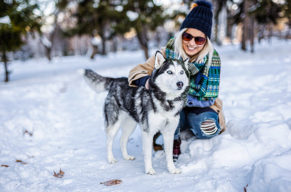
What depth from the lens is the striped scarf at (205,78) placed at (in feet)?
9.41

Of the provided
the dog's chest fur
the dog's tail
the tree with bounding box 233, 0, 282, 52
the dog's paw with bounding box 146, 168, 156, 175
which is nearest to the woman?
the dog's chest fur

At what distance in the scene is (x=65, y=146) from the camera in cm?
366

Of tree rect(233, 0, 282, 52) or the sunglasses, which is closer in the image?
the sunglasses

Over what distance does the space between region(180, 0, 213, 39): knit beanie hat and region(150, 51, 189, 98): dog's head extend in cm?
60

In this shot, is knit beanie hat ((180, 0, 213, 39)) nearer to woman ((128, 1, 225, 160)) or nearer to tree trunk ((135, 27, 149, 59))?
woman ((128, 1, 225, 160))

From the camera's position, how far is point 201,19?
2.74m

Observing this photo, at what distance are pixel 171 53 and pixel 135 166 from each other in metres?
1.62

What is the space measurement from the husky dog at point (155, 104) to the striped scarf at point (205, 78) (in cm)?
50

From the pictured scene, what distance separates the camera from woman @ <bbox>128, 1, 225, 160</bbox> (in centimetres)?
276

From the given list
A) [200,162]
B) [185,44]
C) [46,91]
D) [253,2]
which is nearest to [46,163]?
[200,162]

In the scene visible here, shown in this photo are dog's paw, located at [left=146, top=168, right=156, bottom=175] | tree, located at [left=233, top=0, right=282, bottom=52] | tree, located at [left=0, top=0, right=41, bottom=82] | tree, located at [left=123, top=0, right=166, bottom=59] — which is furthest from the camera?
tree, located at [left=123, top=0, right=166, bottom=59]

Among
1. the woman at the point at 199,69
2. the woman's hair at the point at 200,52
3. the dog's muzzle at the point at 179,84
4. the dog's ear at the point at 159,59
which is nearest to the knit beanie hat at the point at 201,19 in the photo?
the woman at the point at 199,69

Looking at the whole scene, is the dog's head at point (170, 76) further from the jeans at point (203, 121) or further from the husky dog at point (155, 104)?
the jeans at point (203, 121)

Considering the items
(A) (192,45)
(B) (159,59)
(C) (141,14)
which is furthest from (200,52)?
(C) (141,14)
